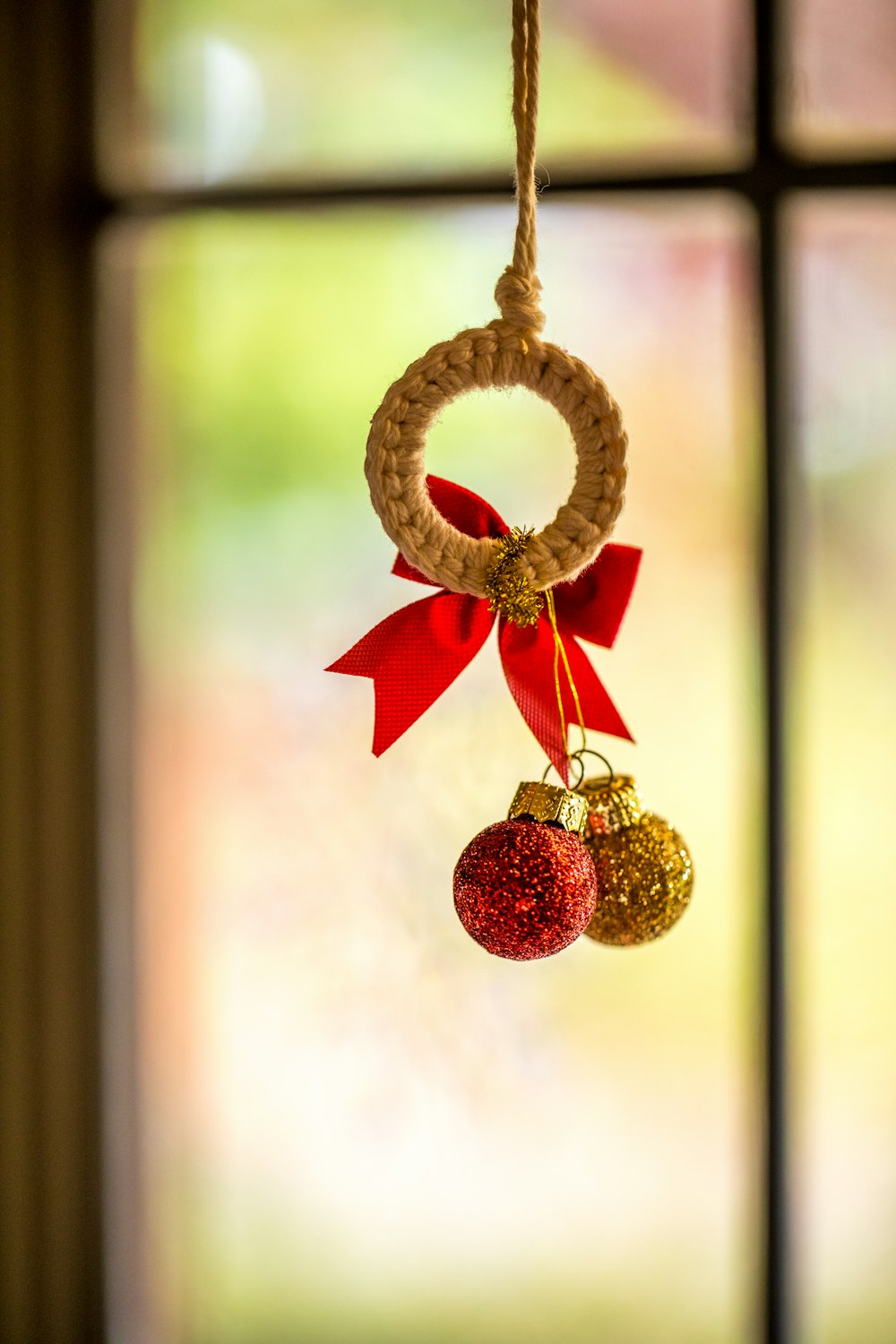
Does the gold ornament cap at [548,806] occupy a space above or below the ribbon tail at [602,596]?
below

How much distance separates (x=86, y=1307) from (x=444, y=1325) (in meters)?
0.35

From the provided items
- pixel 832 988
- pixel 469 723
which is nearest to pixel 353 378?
pixel 469 723

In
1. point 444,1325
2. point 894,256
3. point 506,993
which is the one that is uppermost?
point 894,256

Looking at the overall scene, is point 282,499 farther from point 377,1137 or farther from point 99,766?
point 377,1137

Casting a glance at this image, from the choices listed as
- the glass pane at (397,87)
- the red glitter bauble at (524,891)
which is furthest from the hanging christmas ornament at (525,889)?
the glass pane at (397,87)

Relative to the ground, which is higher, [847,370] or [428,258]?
[428,258]

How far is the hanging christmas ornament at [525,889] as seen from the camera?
0.44m

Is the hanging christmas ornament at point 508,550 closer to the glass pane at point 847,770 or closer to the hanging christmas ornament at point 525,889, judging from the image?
the hanging christmas ornament at point 525,889

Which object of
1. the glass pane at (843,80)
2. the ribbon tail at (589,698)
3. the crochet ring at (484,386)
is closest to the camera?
the crochet ring at (484,386)

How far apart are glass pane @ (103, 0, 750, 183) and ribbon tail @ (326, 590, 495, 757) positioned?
633 millimetres

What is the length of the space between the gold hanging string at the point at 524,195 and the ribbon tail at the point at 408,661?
0.13 metres

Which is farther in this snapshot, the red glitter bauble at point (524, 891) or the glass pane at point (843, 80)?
the glass pane at point (843, 80)

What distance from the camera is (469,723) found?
3.10 ft

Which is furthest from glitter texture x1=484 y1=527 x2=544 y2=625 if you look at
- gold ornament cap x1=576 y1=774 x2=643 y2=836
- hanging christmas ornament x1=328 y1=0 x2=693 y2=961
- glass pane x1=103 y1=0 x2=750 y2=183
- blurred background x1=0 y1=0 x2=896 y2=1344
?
glass pane x1=103 y1=0 x2=750 y2=183
